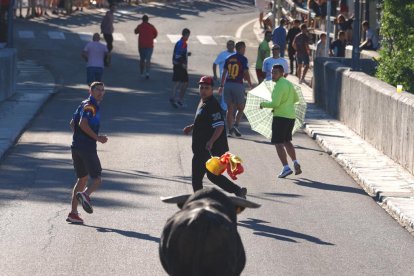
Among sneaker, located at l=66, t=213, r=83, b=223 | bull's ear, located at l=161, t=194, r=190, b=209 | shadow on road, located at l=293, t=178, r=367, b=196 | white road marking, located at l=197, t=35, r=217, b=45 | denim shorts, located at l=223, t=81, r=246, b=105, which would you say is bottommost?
shadow on road, located at l=293, t=178, r=367, b=196

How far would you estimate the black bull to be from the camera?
7.71m

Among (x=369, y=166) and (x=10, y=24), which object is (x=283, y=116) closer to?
(x=369, y=166)

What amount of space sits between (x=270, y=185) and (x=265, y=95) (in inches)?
86.1

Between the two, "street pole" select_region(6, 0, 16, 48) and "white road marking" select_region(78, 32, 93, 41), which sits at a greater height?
"street pole" select_region(6, 0, 16, 48)

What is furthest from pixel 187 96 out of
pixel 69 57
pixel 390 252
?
pixel 390 252

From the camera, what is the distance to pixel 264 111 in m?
18.5

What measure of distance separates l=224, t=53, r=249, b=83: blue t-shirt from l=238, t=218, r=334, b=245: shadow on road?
8.01 m

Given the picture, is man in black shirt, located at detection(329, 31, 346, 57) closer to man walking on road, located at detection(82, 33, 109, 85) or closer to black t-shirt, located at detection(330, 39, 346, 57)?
black t-shirt, located at detection(330, 39, 346, 57)

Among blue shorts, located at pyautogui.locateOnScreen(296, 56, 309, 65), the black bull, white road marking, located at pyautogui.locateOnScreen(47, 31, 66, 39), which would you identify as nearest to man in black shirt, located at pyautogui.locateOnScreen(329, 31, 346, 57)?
blue shorts, located at pyautogui.locateOnScreen(296, 56, 309, 65)

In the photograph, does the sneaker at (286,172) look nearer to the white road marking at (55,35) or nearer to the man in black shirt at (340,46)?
the man in black shirt at (340,46)

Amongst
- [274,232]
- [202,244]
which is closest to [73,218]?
[274,232]

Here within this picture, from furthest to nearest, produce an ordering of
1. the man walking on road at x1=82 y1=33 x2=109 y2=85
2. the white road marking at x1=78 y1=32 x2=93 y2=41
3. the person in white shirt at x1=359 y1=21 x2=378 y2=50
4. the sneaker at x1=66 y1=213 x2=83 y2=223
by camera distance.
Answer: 1. the white road marking at x1=78 y1=32 x2=93 y2=41
2. the person in white shirt at x1=359 y1=21 x2=378 y2=50
3. the man walking on road at x1=82 y1=33 x2=109 y2=85
4. the sneaker at x1=66 y1=213 x2=83 y2=223

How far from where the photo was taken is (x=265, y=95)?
733 inches

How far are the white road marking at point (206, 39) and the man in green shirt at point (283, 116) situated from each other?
94.7 ft
